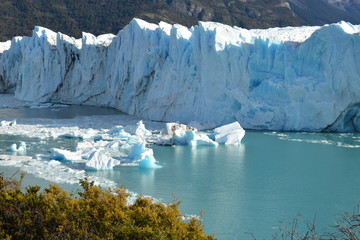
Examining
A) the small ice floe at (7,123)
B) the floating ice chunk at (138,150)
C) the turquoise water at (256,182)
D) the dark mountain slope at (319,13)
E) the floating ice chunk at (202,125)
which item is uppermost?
the dark mountain slope at (319,13)

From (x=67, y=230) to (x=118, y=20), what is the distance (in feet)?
154

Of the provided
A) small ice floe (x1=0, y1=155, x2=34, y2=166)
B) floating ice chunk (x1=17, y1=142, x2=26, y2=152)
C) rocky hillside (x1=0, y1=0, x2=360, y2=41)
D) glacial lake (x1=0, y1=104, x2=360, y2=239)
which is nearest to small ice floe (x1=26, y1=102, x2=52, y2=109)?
glacial lake (x1=0, y1=104, x2=360, y2=239)

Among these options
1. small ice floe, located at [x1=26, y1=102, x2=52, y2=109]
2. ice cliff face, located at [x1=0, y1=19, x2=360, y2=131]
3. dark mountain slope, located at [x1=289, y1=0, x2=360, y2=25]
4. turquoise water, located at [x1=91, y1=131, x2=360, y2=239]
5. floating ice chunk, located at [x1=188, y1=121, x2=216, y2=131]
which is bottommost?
turquoise water, located at [x1=91, y1=131, x2=360, y2=239]

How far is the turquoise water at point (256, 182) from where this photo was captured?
726cm

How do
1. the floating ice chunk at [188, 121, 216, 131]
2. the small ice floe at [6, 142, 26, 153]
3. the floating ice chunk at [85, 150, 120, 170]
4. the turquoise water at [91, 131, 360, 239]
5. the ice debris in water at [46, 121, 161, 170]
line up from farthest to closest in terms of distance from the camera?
the floating ice chunk at [188, 121, 216, 131], the small ice floe at [6, 142, 26, 153], the ice debris in water at [46, 121, 161, 170], the floating ice chunk at [85, 150, 120, 170], the turquoise water at [91, 131, 360, 239]

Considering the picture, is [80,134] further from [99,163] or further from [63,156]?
[99,163]

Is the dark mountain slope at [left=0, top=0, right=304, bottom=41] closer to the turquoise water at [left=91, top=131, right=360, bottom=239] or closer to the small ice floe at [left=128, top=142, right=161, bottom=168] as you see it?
the turquoise water at [left=91, top=131, right=360, bottom=239]

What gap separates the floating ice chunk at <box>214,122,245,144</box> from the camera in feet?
44.5

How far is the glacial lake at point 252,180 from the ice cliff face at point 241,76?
5.25ft

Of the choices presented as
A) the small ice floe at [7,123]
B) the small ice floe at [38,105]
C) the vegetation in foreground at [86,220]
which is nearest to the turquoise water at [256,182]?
the vegetation in foreground at [86,220]

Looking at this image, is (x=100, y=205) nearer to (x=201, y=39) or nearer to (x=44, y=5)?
(x=201, y=39)

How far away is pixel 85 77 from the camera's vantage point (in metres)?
23.7

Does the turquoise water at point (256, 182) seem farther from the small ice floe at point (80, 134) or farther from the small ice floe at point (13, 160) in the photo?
the small ice floe at point (80, 134)

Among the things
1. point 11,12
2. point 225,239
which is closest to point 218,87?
point 225,239
